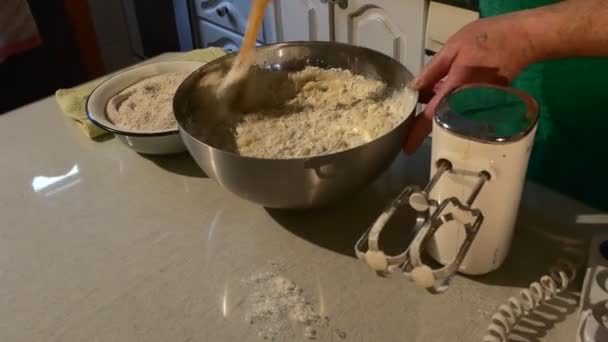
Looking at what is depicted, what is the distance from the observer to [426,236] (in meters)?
0.52

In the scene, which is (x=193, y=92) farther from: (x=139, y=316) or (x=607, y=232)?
(x=607, y=232)

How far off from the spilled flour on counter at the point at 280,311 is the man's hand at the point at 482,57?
0.24 m

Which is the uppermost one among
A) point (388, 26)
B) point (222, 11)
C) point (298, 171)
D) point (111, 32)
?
point (298, 171)

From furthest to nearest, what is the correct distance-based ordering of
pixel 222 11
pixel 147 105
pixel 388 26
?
1. pixel 222 11
2. pixel 388 26
3. pixel 147 105

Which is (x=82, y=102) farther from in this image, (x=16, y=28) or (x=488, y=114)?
(x=16, y=28)

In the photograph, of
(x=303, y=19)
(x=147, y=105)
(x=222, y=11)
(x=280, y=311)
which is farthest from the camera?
(x=222, y=11)

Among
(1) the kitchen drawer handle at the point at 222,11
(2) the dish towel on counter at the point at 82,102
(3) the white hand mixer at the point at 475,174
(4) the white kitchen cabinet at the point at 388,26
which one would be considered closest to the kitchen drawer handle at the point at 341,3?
(4) the white kitchen cabinet at the point at 388,26

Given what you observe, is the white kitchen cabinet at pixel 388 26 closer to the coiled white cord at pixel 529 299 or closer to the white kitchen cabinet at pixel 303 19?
the white kitchen cabinet at pixel 303 19

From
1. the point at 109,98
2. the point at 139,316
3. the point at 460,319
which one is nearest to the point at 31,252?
the point at 139,316

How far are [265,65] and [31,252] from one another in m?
0.42

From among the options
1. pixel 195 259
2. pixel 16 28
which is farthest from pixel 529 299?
pixel 16 28

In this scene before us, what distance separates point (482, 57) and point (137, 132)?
478mm

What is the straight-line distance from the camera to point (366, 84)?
87 centimetres

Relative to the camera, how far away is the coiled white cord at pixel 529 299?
58 centimetres
